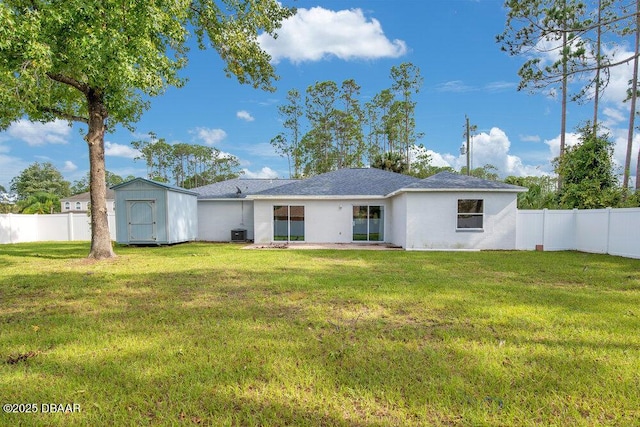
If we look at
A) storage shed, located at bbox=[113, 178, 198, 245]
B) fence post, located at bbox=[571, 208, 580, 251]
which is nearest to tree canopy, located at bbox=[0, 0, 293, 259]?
storage shed, located at bbox=[113, 178, 198, 245]

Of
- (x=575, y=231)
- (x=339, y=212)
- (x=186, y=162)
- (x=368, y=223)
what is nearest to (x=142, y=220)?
(x=339, y=212)

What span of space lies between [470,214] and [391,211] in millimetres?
3578

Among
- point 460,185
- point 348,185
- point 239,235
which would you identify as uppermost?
point 348,185

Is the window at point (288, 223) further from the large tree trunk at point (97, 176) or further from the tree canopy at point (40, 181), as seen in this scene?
the tree canopy at point (40, 181)

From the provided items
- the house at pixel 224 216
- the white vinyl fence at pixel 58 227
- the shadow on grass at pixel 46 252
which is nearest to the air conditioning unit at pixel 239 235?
the house at pixel 224 216

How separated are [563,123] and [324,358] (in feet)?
76.2

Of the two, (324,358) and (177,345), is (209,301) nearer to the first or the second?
(177,345)

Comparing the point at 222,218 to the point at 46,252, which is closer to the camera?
the point at 46,252

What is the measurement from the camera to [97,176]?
10.4 metres

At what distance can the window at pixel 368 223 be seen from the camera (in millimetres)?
15133

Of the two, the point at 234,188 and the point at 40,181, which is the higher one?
the point at 40,181

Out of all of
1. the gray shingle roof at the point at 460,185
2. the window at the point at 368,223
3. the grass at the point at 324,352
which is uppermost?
the gray shingle roof at the point at 460,185

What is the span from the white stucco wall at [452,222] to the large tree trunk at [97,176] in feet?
35.9

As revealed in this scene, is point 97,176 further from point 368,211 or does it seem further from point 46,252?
point 368,211
